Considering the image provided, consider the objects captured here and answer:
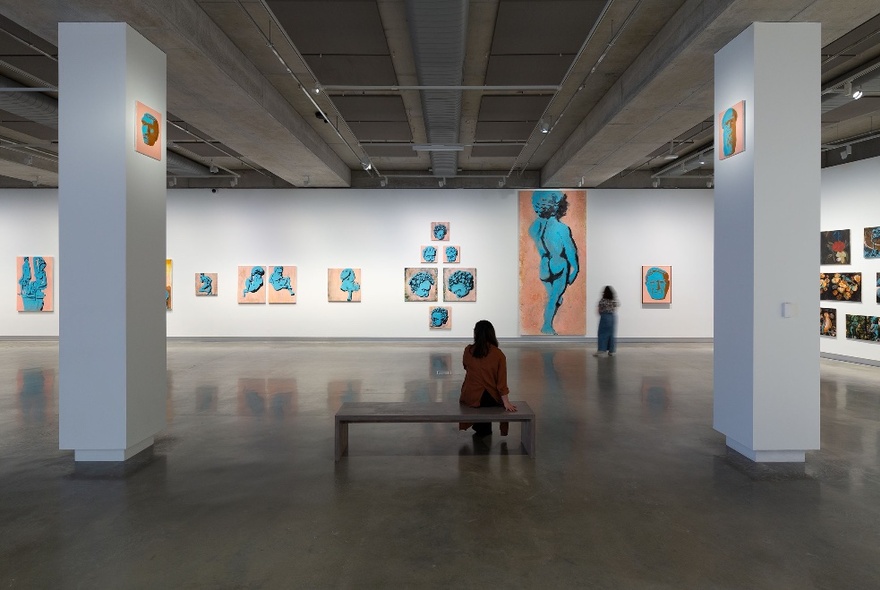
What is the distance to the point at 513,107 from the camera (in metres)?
11.5

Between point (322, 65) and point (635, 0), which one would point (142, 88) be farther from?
point (635, 0)

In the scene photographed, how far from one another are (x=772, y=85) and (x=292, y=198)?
15059mm

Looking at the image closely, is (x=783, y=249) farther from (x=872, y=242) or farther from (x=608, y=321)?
(x=872, y=242)

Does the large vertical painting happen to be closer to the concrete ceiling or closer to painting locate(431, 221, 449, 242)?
painting locate(431, 221, 449, 242)

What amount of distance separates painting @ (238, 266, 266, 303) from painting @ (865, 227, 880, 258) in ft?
54.1

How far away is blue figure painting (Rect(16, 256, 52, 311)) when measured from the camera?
18.7 meters

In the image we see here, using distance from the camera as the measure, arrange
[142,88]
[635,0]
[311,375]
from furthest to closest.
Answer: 1. [311,375]
2. [635,0]
3. [142,88]

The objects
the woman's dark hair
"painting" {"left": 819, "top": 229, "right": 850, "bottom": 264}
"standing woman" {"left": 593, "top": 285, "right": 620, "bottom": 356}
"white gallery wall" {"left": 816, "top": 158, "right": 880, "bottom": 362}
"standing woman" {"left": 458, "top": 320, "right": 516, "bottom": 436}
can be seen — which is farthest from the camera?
"standing woman" {"left": 593, "top": 285, "right": 620, "bottom": 356}

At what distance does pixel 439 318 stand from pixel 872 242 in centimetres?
1148

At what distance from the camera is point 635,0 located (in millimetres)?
7266

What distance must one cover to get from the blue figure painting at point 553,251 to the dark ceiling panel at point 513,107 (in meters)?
6.53

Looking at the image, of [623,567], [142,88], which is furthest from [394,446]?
[142,88]

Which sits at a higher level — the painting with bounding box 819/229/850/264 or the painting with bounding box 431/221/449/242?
the painting with bounding box 431/221/449/242

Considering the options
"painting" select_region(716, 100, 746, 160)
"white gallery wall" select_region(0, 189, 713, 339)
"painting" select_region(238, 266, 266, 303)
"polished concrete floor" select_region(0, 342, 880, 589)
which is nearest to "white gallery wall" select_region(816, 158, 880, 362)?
"white gallery wall" select_region(0, 189, 713, 339)
